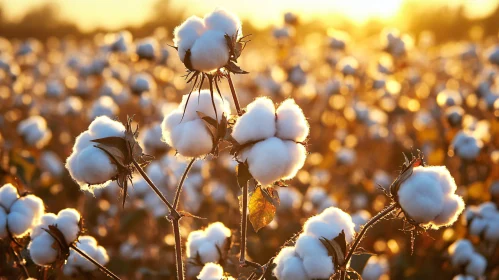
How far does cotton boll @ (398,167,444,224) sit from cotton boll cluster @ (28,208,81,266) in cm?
135

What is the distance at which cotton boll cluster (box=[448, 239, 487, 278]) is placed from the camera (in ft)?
13.5

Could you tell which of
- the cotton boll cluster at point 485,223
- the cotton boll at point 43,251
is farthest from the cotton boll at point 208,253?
the cotton boll cluster at point 485,223

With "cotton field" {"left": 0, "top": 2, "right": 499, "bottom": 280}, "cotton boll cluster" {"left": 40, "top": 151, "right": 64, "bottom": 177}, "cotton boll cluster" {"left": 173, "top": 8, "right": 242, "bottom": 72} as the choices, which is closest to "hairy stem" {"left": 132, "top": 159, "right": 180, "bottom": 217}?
"cotton field" {"left": 0, "top": 2, "right": 499, "bottom": 280}

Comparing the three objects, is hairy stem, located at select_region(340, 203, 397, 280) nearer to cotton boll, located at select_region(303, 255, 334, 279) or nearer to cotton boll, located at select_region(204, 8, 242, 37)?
cotton boll, located at select_region(303, 255, 334, 279)

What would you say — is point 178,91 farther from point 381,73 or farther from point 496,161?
point 496,161

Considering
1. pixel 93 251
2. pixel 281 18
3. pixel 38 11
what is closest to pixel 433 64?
pixel 281 18

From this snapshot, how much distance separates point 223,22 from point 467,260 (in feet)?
9.71

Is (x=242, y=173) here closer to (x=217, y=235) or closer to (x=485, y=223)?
(x=217, y=235)

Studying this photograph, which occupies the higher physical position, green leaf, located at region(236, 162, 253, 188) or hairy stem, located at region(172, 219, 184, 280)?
green leaf, located at region(236, 162, 253, 188)

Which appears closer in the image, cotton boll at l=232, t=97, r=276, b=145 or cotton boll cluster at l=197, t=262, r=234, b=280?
cotton boll at l=232, t=97, r=276, b=145

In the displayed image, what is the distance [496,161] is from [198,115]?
5.02m

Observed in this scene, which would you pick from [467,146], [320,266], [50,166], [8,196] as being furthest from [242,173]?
[50,166]

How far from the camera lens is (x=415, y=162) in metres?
2.00

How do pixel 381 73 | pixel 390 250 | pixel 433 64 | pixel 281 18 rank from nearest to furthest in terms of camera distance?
pixel 390 250 < pixel 281 18 < pixel 381 73 < pixel 433 64
